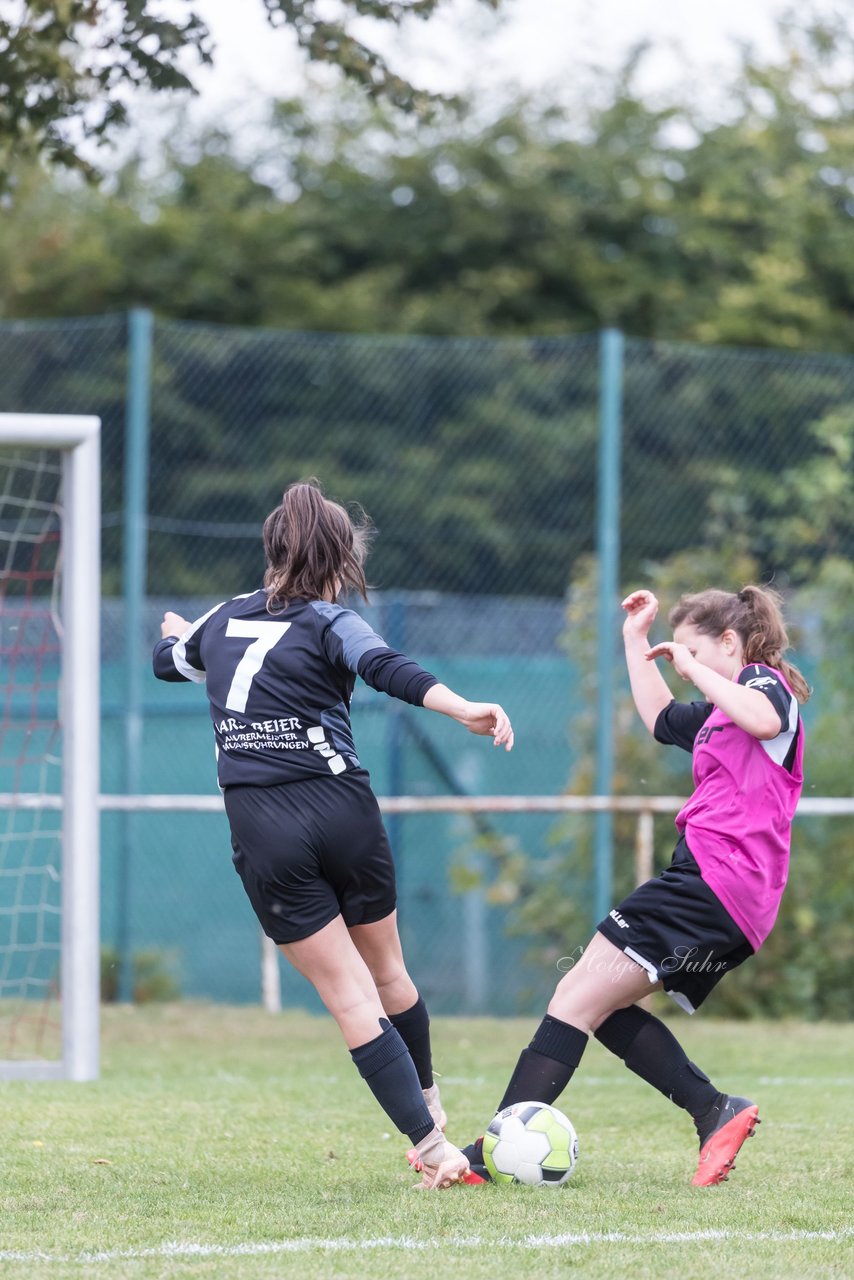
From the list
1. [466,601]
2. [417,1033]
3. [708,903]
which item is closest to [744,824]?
[708,903]

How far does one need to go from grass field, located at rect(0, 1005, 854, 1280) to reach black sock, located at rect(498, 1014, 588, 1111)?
0.25m

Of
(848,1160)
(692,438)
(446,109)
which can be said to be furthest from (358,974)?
(692,438)

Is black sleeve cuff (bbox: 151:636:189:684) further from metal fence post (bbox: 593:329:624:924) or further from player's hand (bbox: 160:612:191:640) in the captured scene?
metal fence post (bbox: 593:329:624:924)

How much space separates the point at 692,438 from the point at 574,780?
278 centimetres

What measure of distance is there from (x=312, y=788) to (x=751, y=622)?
1.27 metres

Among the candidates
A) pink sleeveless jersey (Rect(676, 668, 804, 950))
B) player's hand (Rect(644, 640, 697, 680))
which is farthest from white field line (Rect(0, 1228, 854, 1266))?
player's hand (Rect(644, 640, 697, 680))

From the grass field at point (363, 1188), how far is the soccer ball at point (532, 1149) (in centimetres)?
6

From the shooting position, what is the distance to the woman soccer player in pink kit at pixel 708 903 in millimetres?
4383

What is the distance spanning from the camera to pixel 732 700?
14.1 ft

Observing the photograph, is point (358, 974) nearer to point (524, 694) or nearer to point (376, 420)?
point (524, 694)

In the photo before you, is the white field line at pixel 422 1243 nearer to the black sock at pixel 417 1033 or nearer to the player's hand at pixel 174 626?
the black sock at pixel 417 1033

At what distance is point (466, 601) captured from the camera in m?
10.8

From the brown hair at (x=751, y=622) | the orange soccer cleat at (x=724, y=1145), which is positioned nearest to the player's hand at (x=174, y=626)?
the brown hair at (x=751, y=622)

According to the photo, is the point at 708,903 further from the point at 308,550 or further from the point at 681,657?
the point at 308,550
